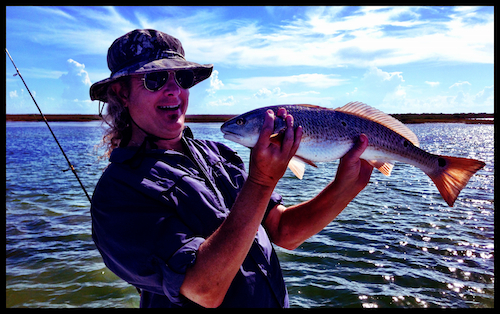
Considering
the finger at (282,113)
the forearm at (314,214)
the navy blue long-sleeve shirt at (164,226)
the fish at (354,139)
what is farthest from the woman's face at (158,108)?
the forearm at (314,214)

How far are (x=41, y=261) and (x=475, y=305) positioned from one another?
8.66 m

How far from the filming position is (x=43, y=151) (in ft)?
86.0

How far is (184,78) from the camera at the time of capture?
3002 mm

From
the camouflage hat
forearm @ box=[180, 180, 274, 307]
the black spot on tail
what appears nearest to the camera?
forearm @ box=[180, 180, 274, 307]

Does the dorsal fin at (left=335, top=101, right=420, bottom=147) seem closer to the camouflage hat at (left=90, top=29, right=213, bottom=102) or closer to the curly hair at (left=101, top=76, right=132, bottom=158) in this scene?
the camouflage hat at (left=90, top=29, right=213, bottom=102)

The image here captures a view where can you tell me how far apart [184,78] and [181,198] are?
3.92 feet

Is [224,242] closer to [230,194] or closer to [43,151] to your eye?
[230,194]

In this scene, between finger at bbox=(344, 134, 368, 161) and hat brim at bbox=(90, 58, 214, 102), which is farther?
finger at bbox=(344, 134, 368, 161)

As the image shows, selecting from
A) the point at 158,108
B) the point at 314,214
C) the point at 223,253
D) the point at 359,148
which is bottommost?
the point at 314,214

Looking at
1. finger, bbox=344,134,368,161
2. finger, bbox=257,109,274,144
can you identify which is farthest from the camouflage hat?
finger, bbox=344,134,368,161

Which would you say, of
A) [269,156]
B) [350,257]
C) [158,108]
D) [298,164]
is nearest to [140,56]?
[158,108]

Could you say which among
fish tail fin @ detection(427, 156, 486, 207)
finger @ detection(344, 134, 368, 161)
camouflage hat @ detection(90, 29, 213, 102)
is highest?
camouflage hat @ detection(90, 29, 213, 102)

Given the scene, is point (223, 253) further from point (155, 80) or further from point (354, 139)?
point (354, 139)

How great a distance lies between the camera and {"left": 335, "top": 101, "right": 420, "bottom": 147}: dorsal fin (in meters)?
3.19
